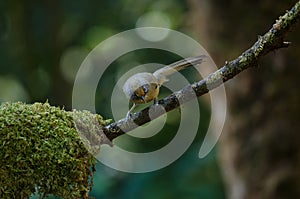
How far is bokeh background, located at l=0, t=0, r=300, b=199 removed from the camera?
4.68 m

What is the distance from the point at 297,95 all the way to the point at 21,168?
338 cm

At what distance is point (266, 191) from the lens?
4.59 metres

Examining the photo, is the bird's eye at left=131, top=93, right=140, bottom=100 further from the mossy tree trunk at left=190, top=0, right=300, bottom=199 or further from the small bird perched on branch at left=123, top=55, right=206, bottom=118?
the mossy tree trunk at left=190, top=0, right=300, bottom=199

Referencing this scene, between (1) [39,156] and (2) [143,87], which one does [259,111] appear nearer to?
(2) [143,87]

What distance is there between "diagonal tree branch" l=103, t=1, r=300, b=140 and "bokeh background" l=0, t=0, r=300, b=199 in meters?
2.97

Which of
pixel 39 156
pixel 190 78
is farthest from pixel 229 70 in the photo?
pixel 190 78

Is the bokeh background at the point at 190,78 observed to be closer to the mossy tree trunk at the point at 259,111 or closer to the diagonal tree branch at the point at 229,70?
the mossy tree trunk at the point at 259,111

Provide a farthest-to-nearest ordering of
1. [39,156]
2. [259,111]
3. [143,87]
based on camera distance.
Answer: [259,111], [143,87], [39,156]

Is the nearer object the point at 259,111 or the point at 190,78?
the point at 259,111

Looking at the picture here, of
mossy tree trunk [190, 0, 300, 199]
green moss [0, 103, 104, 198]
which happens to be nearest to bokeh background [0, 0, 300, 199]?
mossy tree trunk [190, 0, 300, 199]

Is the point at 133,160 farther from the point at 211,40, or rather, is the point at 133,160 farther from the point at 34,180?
the point at 34,180

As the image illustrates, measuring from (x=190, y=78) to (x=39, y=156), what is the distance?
4.90m

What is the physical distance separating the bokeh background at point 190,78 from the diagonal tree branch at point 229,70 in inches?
117

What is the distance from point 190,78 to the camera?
21.3ft
